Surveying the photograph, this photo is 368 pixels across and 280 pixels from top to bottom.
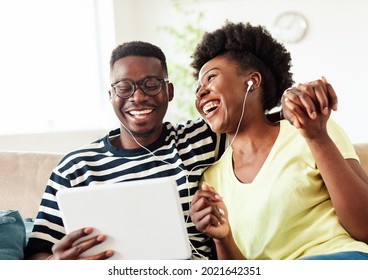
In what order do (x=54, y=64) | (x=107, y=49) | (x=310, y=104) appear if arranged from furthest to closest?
(x=107, y=49), (x=54, y=64), (x=310, y=104)

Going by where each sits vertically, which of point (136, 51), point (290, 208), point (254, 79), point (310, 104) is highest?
point (136, 51)

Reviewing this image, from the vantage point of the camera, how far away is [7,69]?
2.99 meters

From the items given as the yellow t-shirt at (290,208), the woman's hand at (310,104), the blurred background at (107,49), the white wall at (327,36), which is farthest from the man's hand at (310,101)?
the white wall at (327,36)

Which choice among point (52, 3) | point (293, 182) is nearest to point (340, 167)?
point (293, 182)

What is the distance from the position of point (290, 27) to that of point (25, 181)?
255 cm

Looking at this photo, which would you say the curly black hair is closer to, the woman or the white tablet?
the woman

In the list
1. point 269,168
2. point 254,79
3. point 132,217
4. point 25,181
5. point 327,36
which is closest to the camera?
point 132,217

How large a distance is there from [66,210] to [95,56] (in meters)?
2.52

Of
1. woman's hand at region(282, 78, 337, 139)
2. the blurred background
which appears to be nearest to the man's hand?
woman's hand at region(282, 78, 337, 139)

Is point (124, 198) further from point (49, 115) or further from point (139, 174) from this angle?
A: point (49, 115)

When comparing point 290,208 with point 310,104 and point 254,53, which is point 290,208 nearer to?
point 310,104

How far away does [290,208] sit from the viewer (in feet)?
3.66

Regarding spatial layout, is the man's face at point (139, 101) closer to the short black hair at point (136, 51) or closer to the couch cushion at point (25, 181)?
the short black hair at point (136, 51)

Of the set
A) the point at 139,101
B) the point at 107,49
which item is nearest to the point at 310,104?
the point at 139,101
